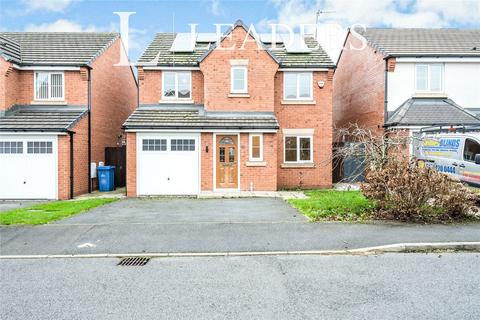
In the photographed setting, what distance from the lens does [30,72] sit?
17500 mm

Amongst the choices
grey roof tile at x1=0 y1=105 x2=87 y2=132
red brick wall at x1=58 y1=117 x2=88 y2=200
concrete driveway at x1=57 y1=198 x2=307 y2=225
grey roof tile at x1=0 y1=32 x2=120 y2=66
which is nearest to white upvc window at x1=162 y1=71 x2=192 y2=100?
grey roof tile at x1=0 y1=32 x2=120 y2=66

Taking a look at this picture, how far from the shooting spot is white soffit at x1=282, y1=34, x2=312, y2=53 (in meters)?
18.5

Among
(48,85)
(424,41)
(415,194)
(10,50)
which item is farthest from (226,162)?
(424,41)

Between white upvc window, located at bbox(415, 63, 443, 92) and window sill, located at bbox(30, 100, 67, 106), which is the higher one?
white upvc window, located at bbox(415, 63, 443, 92)

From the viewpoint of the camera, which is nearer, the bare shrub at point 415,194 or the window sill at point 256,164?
the bare shrub at point 415,194

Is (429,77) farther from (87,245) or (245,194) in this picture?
(87,245)

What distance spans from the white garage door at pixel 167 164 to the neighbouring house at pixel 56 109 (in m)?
3.10

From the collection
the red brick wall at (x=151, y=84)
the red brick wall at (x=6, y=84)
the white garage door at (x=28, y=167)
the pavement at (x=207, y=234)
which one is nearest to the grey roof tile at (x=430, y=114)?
the pavement at (x=207, y=234)

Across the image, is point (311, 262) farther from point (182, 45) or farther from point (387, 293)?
point (182, 45)

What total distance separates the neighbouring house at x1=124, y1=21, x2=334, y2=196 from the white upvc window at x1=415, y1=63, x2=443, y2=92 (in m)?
4.99

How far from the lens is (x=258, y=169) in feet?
53.2

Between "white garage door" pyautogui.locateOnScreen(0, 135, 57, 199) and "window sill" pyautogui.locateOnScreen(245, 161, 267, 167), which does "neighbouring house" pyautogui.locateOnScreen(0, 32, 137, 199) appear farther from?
"window sill" pyautogui.locateOnScreen(245, 161, 267, 167)

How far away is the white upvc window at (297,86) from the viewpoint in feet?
58.6

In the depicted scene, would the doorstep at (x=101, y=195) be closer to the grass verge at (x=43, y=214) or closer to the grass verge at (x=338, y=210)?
Answer: the grass verge at (x=43, y=214)
